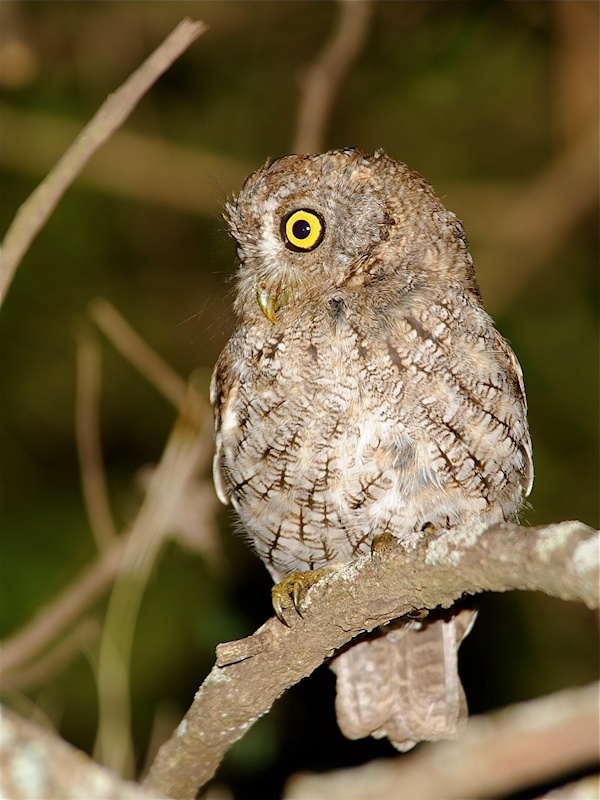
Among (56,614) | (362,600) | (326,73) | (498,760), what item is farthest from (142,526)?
(498,760)

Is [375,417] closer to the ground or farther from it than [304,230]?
closer to the ground

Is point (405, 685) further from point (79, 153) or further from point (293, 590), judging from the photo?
point (79, 153)

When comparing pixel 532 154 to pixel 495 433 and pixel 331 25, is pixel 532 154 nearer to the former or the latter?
pixel 331 25

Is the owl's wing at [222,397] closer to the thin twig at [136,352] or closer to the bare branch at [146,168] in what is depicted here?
the thin twig at [136,352]

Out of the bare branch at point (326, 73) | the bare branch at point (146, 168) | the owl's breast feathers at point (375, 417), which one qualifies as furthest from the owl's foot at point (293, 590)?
the bare branch at point (146, 168)

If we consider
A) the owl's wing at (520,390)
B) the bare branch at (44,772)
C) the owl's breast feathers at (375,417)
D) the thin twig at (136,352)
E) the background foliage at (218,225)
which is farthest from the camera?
the background foliage at (218,225)

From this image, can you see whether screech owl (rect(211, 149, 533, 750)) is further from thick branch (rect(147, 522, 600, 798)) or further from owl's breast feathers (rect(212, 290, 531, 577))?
thick branch (rect(147, 522, 600, 798))

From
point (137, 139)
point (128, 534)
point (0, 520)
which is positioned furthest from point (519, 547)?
point (137, 139)

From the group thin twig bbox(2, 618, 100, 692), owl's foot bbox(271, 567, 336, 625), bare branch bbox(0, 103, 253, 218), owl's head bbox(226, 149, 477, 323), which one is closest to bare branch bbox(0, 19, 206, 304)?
owl's head bbox(226, 149, 477, 323)
